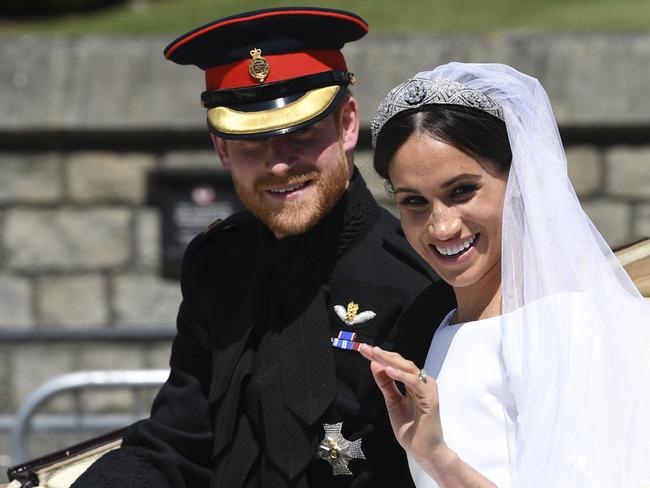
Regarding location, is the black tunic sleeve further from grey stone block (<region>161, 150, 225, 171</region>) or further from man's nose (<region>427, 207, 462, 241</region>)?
grey stone block (<region>161, 150, 225, 171</region>)

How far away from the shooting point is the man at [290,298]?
9.36 feet

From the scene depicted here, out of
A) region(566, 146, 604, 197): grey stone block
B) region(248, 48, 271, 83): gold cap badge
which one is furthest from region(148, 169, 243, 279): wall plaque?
region(248, 48, 271, 83): gold cap badge

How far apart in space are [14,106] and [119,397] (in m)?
1.60

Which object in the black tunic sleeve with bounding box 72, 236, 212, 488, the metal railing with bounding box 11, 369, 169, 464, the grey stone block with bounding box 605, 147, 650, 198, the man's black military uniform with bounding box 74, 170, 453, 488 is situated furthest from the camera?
the grey stone block with bounding box 605, 147, 650, 198

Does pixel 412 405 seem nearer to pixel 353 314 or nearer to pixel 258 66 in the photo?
pixel 353 314

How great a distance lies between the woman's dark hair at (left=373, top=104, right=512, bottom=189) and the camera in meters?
2.37

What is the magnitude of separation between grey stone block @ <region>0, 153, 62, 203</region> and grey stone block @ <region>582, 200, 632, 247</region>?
275 cm

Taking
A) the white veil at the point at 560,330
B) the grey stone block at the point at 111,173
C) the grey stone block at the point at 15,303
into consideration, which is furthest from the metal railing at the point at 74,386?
the white veil at the point at 560,330

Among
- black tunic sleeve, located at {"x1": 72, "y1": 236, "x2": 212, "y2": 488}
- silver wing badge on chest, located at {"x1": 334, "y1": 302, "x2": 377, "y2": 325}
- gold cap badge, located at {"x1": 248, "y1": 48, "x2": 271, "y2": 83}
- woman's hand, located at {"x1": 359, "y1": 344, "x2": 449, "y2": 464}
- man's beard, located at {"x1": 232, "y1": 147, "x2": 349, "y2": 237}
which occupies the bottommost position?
black tunic sleeve, located at {"x1": 72, "y1": 236, "x2": 212, "y2": 488}

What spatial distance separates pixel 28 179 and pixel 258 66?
323cm

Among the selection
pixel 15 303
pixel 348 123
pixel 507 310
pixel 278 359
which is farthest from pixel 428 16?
pixel 507 310

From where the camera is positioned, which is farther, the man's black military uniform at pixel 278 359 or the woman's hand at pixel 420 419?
the man's black military uniform at pixel 278 359

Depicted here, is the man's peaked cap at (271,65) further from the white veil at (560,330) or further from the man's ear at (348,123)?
the white veil at (560,330)

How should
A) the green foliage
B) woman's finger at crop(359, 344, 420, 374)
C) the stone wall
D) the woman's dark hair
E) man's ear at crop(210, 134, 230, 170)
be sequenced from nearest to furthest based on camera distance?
woman's finger at crop(359, 344, 420, 374), the woman's dark hair, man's ear at crop(210, 134, 230, 170), the stone wall, the green foliage
